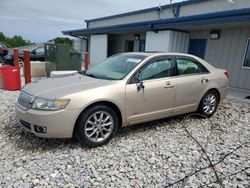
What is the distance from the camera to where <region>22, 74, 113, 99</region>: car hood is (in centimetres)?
309

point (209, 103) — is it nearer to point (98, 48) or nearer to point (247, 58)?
point (247, 58)

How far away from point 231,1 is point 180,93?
7.38 metres

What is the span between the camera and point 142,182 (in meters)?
2.58

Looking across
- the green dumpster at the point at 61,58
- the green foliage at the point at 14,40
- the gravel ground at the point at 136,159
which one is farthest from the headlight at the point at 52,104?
the green foliage at the point at 14,40

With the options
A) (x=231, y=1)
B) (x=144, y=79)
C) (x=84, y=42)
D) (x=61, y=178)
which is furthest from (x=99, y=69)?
(x=84, y=42)

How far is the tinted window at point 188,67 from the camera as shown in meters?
→ 4.26

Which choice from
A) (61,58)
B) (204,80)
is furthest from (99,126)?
(61,58)

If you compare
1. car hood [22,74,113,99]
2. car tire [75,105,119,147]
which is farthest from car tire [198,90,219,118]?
car hood [22,74,113,99]

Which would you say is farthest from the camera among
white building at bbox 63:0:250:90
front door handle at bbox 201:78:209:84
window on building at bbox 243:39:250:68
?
window on building at bbox 243:39:250:68

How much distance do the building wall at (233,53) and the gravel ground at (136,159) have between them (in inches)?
A: 196

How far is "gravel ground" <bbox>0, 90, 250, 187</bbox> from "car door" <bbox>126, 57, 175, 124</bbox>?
1.38 ft

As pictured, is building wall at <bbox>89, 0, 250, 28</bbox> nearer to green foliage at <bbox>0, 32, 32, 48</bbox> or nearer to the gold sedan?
the gold sedan

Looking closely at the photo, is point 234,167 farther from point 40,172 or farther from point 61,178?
point 40,172

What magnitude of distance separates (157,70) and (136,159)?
171 centimetres
